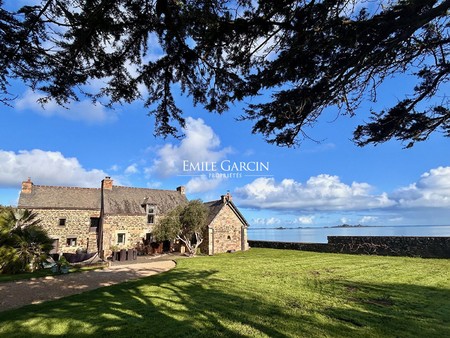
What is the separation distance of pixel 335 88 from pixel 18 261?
56.6ft

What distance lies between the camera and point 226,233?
27.6m

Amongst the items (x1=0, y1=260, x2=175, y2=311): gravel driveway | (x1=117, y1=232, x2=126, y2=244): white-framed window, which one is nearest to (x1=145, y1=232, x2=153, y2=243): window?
(x1=117, y1=232, x2=126, y2=244): white-framed window

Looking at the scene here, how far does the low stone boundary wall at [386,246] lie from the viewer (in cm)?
1762

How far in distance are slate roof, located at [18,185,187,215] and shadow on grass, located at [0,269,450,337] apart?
18644mm

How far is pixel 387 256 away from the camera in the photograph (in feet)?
63.6

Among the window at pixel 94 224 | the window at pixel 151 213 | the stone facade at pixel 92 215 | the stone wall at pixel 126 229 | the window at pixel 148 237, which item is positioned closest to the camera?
the stone facade at pixel 92 215

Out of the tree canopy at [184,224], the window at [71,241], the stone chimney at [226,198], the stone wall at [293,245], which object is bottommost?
the stone wall at [293,245]

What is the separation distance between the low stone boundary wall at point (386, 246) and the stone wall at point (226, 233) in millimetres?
5466

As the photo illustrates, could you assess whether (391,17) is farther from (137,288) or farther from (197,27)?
(137,288)

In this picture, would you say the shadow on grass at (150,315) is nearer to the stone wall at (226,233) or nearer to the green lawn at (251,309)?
the green lawn at (251,309)

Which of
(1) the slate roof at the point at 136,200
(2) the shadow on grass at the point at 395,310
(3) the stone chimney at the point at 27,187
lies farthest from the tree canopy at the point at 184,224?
(2) the shadow on grass at the point at 395,310

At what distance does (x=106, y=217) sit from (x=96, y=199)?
10.7 ft

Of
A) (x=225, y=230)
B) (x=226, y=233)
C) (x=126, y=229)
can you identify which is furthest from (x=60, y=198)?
(x=226, y=233)

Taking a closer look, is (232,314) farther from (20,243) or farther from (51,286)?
(20,243)
